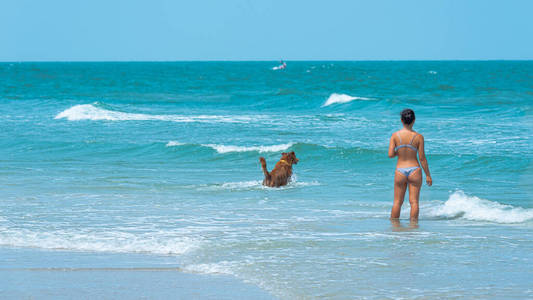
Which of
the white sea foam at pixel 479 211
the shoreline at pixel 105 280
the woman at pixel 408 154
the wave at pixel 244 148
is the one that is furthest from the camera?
the wave at pixel 244 148

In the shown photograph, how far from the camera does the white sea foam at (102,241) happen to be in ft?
21.7

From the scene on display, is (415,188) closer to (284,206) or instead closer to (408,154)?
(408,154)

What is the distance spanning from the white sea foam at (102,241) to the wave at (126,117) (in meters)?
17.7

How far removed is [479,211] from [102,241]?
4514mm

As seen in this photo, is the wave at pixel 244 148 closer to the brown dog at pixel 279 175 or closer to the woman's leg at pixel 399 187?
the brown dog at pixel 279 175

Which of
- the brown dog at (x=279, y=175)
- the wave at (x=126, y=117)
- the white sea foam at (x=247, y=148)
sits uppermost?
the wave at (x=126, y=117)

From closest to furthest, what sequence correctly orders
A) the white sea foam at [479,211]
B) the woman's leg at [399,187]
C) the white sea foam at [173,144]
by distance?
the woman's leg at [399,187], the white sea foam at [479,211], the white sea foam at [173,144]

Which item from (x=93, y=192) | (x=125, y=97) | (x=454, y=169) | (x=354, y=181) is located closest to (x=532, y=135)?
(x=454, y=169)

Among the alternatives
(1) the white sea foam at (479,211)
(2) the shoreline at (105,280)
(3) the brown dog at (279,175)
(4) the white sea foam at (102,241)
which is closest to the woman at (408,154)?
(1) the white sea foam at (479,211)

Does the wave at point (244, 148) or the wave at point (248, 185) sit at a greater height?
the wave at point (244, 148)

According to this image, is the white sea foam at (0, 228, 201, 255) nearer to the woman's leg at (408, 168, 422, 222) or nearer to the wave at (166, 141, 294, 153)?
the woman's leg at (408, 168, 422, 222)

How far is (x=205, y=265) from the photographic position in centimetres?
600

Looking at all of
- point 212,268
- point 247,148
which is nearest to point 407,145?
point 212,268

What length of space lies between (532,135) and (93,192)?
13.0m
